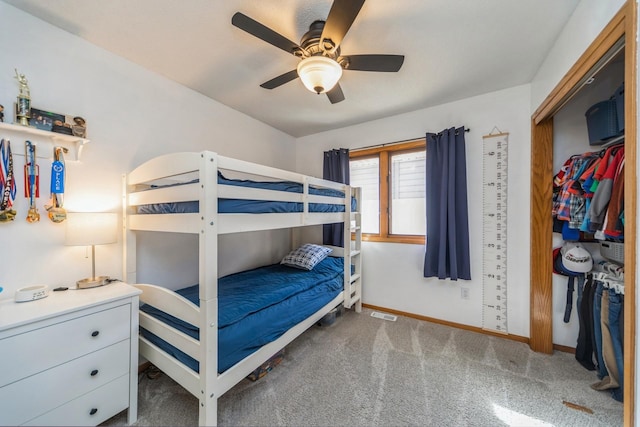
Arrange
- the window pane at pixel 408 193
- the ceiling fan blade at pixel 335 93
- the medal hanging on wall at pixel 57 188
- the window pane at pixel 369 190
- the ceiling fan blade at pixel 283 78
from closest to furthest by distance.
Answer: the medal hanging on wall at pixel 57 188, the ceiling fan blade at pixel 283 78, the ceiling fan blade at pixel 335 93, the window pane at pixel 408 193, the window pane at pixel 369 190

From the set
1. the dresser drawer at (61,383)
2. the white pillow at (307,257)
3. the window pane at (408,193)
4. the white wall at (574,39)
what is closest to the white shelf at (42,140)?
the dresser drawer at (61,383)

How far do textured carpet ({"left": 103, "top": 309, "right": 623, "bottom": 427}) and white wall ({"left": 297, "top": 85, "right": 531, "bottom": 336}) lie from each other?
0.43m

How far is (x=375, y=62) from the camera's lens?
59.6 inches

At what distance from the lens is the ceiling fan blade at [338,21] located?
109 centimetres

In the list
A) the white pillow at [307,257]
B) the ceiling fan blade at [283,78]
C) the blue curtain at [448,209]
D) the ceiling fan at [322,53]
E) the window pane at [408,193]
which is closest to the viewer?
the ceiling fan at [322,53]

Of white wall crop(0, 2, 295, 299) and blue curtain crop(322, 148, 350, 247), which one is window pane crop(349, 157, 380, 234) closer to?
blue curtain crop(322, 148, 350, 247)

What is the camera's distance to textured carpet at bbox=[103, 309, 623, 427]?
1434 millimetres

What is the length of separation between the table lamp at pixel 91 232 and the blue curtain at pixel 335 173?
2.21 metres

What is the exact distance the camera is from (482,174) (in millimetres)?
2438

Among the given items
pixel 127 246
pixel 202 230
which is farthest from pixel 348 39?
pixel 127 246

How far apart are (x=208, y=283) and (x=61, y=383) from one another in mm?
827

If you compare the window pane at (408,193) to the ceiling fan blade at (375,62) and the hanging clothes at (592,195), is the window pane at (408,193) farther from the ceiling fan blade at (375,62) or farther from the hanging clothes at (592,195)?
the ceiling fan blade at (375,62)

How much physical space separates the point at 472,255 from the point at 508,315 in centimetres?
63

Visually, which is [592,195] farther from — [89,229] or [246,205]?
[89,229]
